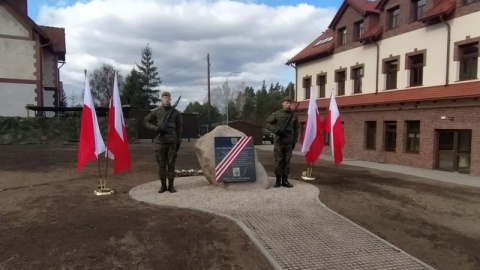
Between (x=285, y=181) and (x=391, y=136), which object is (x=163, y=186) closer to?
(x=285, y=181)

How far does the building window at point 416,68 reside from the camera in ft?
62.7

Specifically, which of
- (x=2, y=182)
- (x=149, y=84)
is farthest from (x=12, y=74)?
(x=149, y=84)

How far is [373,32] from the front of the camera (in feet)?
71.5

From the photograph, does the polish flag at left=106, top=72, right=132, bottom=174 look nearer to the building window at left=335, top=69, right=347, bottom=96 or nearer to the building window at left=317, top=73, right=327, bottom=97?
the building window at left=335, top=69, right=347, bottom=96

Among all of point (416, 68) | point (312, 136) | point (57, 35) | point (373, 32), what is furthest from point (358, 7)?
point (57, 35)

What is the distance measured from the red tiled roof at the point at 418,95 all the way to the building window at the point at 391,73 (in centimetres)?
45

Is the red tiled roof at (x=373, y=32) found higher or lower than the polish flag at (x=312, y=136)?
higher

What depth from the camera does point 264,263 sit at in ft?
15.9

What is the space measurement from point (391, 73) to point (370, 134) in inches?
139

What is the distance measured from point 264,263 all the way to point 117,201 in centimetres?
432

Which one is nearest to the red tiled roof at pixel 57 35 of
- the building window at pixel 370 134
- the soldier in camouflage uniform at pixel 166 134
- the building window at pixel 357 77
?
the building window at pixel 357 77

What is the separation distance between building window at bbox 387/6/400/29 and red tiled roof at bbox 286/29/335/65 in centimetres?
489

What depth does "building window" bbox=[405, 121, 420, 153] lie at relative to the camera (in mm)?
18656

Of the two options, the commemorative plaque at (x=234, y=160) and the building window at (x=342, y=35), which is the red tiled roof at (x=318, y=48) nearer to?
the building window at (x=342, y=35)
